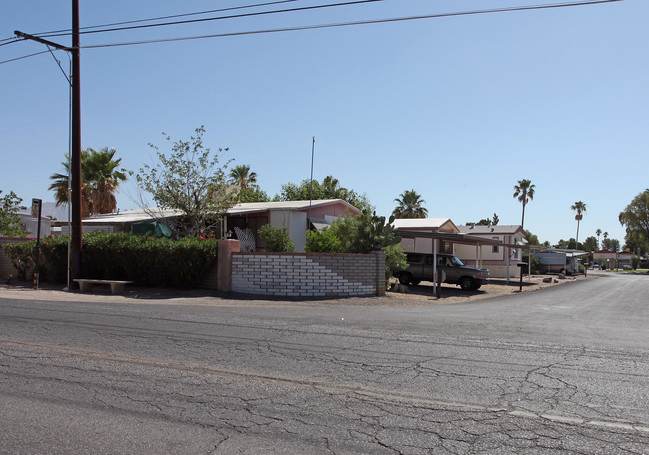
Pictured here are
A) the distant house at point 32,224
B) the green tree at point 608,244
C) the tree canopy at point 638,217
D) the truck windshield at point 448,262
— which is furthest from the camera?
the green tree at point 608,244

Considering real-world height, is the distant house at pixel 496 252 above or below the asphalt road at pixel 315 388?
above

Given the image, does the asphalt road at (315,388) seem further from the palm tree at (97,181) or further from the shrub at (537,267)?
the shrub at (537,267)

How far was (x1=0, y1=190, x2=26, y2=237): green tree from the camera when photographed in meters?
25.6

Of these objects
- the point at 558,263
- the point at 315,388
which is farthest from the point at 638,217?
the point at 315,388

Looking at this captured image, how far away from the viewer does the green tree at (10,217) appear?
25.6 m

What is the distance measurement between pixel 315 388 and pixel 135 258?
1405 centimetres

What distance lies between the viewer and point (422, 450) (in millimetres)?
4215

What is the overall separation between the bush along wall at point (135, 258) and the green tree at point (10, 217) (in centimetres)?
568

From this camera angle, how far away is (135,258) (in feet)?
60.5

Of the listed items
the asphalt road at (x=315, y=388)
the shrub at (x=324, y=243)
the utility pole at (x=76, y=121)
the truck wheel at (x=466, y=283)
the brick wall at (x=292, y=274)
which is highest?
the utility pole at (x=76, y=121)

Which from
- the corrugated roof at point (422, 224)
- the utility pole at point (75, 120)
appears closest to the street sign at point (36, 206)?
the utility pole at point (75, 120)

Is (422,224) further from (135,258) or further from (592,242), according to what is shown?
(592,242)

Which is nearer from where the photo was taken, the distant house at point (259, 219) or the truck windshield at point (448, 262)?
the distant house at point (259, 219)

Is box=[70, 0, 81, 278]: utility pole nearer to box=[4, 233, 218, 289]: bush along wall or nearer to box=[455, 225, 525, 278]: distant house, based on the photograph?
box=[4, 233, 218, 289]: bush along wall
